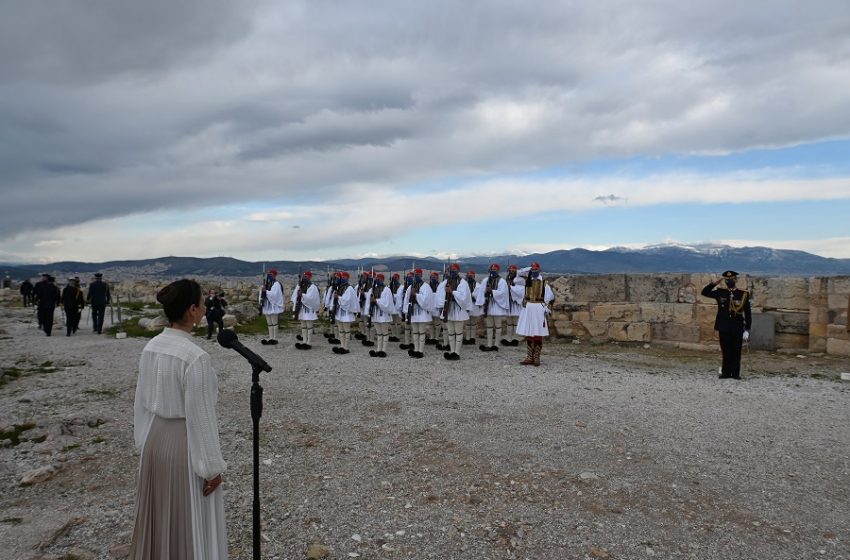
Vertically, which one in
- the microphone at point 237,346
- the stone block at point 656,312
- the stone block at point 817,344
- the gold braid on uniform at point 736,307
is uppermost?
the microphone at point 237,346

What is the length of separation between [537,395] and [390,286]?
588 cm

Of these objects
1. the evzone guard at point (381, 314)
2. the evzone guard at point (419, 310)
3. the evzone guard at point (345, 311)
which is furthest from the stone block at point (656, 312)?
the evzone guard at point (345, 311)

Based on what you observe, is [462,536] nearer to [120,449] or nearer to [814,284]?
[120,449]

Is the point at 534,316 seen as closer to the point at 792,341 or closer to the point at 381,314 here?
the point at 381,314

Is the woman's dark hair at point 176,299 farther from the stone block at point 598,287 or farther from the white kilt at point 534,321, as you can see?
the stone block at point 598,287

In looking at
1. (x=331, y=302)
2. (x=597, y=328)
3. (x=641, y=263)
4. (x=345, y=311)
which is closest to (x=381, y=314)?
(x=345, y=311)

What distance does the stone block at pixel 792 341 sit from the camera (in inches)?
459

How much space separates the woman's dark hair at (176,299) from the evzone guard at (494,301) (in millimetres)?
10961

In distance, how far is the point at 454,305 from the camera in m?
12.5

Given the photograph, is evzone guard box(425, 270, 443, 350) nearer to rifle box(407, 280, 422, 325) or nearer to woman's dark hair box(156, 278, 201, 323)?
rifle box(407, 280, 422, 325)

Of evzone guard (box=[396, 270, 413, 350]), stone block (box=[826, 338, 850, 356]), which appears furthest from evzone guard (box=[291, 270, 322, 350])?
stone block (box=[826, 338, 850, 356])

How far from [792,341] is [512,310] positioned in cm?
625

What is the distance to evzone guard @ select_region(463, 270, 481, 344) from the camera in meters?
13.6

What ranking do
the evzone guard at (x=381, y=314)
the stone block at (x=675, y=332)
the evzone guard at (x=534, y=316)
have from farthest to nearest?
the stone block at (x=675, y=332)
the evzone guard at (x=381, y=314)
the evzone guard at (x=534, y=316)
